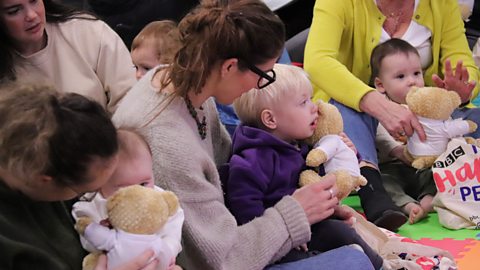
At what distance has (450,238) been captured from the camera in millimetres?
2143

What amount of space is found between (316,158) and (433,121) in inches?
27.7

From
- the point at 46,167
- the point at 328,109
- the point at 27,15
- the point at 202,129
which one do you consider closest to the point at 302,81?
the point at 328,109

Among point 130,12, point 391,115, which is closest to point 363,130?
point 391,115

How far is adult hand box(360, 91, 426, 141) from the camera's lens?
7.36ft

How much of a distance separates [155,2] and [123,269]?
206 centimetres

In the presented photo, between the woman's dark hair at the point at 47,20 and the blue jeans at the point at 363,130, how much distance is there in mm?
939

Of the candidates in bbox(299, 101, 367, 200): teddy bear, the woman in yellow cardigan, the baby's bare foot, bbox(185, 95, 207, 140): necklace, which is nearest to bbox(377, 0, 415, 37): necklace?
the woman in yellow cardigan

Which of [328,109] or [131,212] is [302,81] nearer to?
[328,109]

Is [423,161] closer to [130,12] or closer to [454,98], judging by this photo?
[454,98]

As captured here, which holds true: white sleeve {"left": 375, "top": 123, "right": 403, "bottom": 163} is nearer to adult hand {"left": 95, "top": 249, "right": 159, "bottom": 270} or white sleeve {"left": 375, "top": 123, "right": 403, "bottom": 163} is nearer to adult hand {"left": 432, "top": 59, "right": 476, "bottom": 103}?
adult hand {"left": 432, "top": 59, "right": 476, "bottom": 103}

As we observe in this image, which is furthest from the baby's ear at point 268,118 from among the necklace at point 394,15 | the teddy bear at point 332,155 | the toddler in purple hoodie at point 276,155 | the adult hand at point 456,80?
the necklace at point 394,15

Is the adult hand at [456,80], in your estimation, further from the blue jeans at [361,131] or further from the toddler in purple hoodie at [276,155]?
the toddler in purple hoodie at [276,155]

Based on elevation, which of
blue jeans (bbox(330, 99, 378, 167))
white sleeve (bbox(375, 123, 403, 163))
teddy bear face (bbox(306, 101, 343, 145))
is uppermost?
teddy bear face (bbox(306, 101, 343, 145))

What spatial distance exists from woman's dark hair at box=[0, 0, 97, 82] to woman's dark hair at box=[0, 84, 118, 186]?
2.21ft
